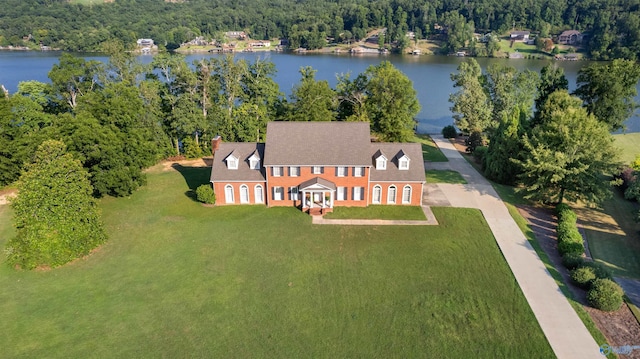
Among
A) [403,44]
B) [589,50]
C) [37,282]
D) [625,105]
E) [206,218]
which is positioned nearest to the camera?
[37,282]

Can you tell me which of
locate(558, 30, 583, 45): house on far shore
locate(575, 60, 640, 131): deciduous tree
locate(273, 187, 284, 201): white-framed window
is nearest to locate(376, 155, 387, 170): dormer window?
locate(273, 187, 284, 201): white-framed window

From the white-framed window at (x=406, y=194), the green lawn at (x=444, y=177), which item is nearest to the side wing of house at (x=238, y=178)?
the white-framed window at (x=406, y=194)

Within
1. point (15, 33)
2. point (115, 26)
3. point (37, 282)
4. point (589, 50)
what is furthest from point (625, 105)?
point (15, 33)

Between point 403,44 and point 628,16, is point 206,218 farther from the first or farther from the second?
point 628,16

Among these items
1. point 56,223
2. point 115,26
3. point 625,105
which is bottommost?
point 56,223

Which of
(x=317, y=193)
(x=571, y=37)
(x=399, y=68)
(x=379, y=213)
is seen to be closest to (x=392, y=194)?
(x=379, y=213)

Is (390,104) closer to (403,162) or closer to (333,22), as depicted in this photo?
(403,162)
